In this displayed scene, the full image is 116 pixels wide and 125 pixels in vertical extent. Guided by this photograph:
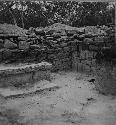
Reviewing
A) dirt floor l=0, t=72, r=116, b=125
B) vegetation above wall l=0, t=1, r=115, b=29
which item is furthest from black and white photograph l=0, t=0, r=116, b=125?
vegetation above wall l=0, t=1, r=115, b=29

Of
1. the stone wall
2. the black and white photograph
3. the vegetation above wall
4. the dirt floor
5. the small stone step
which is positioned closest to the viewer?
the dirt floor

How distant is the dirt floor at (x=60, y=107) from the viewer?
3.68 meters

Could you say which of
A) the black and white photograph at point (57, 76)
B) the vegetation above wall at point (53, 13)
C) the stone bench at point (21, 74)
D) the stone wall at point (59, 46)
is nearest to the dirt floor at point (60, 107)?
the black and white photograph at point (57, 76)

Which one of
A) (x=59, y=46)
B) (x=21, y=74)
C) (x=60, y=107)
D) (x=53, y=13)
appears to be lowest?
(x=60, y=107)

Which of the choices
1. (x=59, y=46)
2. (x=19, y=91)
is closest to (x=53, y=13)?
(x=59, y=46)

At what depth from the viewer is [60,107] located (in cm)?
436

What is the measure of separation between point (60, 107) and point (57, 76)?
2779 millimetres

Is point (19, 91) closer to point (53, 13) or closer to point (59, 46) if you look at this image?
point (59, 46)

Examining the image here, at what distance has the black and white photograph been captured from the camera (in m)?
3.95

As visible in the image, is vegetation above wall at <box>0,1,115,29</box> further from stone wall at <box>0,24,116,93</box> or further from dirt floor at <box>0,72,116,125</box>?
dirt floor at <box>0,72,116,125</box>

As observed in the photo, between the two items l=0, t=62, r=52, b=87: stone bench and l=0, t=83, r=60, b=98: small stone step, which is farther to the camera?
l=0, t=62, r=52, b=87: stone bench

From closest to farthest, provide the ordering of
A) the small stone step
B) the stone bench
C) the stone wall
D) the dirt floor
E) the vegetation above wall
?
the dirt floor, the small stone step, the stone bench, the stone wall, the vegetation above wall

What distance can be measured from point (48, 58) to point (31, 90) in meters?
2.66

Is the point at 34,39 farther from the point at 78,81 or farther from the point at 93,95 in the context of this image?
the point at 93,95
